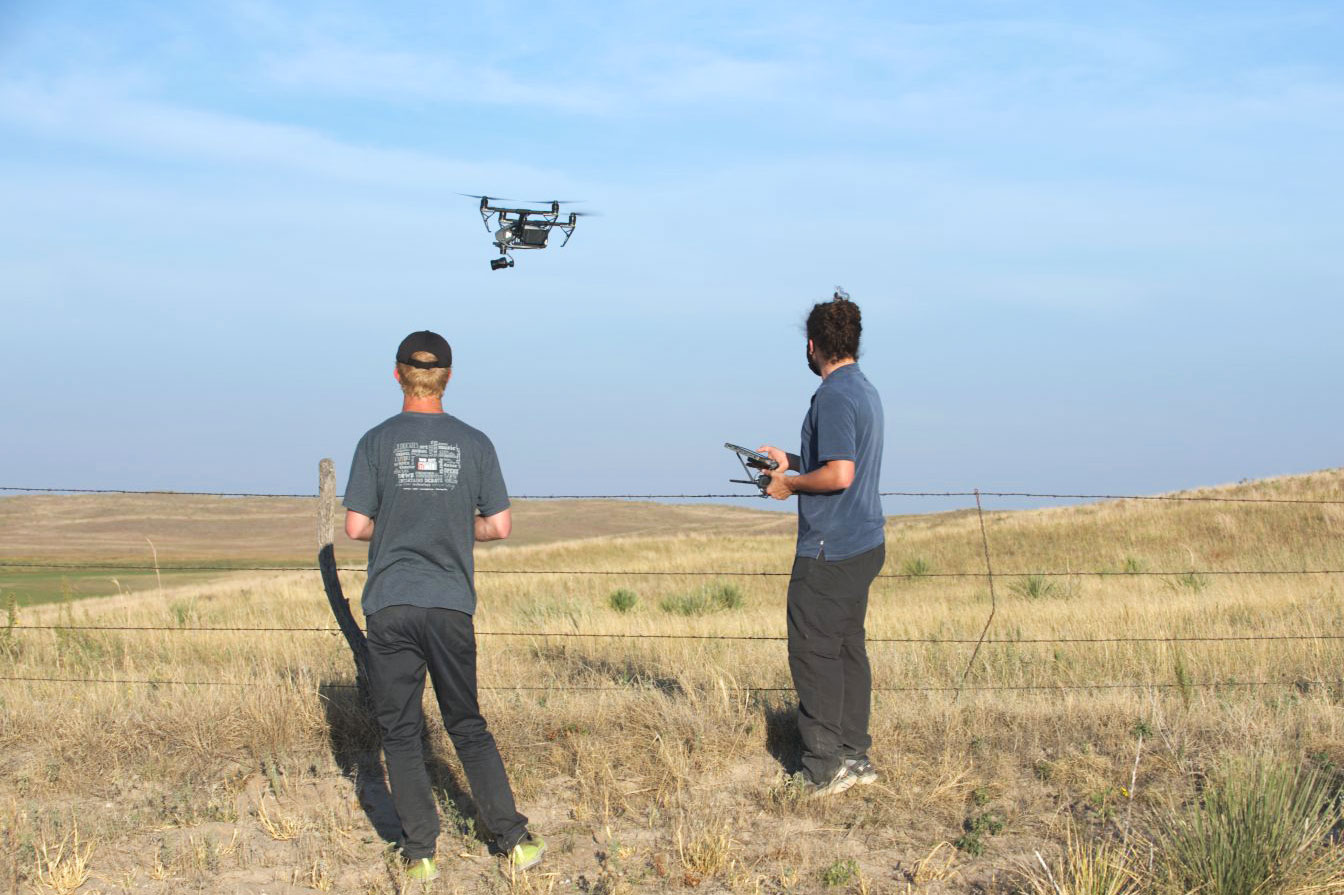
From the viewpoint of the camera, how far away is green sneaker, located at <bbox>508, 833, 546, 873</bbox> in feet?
15.7

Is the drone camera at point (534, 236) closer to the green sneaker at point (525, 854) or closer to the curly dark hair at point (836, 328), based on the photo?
the curly dark hair at point (836, 328)

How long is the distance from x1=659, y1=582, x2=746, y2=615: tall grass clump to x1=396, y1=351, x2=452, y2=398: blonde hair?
449 inches

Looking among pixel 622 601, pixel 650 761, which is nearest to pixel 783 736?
pixel 650 761

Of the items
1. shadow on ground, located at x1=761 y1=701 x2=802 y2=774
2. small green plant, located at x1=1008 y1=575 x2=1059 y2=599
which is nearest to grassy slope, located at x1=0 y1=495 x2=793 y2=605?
small green plant, located at x1=1008 y1=575 x2=1059 y2=599

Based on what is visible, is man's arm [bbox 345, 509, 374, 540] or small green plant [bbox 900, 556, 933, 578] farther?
small green plant [bbox 900, 556, 933, 578]

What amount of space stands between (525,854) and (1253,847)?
278 cm

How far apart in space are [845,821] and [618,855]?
1079 millimetres

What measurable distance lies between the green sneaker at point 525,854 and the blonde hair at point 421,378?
1893 millimetres

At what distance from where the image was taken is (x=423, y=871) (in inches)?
190

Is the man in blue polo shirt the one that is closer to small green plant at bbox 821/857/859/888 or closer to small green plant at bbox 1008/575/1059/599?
small green plant at bbox 821/857/859/888

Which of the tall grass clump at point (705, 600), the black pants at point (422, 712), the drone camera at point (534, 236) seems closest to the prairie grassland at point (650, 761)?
the black pants at point (422, 712)

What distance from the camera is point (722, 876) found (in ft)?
15.8

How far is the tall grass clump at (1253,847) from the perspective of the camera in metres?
4.16

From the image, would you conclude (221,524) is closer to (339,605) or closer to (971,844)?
(339,605)
